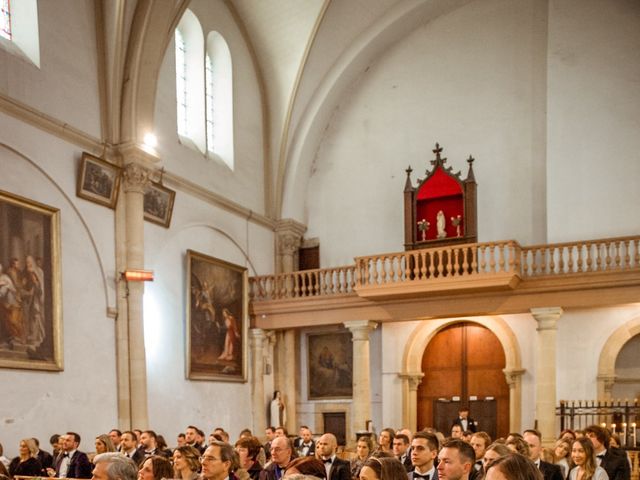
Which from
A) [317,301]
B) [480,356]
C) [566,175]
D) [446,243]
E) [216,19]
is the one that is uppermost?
[216,19]

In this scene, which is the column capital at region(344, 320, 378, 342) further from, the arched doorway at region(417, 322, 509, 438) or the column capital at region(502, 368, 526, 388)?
the column capital at region(502, 368, 526, 388)

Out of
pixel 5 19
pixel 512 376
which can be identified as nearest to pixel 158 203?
pixel 5 19

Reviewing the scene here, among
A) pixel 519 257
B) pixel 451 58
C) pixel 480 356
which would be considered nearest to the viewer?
pixel 519 257

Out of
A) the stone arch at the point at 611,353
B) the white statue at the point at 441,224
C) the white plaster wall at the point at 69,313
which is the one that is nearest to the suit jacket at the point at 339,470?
the white plaster wall at the point at 69,313

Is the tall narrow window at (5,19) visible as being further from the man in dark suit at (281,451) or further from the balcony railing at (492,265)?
the man in dark suit at (281,451)

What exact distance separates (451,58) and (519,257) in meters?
7.26

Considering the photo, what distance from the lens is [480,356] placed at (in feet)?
67.5

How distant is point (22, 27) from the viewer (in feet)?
48.1

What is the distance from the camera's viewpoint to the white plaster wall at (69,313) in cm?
1329

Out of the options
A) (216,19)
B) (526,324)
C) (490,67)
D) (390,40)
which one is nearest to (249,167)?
(216,19)

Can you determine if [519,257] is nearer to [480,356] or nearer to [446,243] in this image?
[446,243]

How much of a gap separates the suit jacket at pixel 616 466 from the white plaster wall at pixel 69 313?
9670 millimetres

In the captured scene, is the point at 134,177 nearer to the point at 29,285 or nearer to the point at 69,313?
the point at 69,313

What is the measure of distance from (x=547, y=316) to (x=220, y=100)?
33.9 ft
